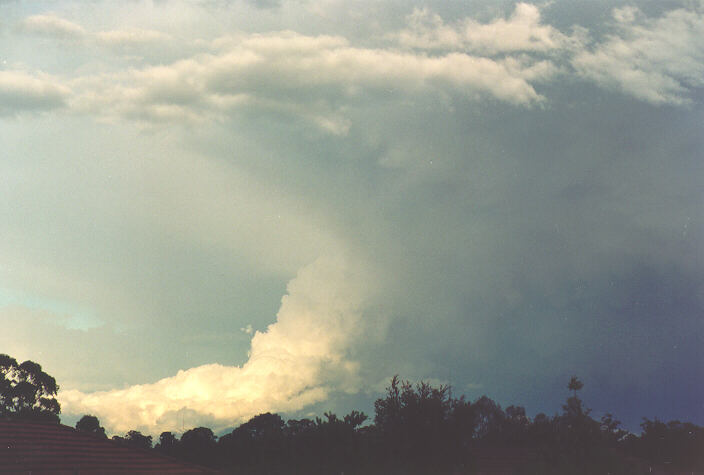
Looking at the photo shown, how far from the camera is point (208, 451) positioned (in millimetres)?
66062

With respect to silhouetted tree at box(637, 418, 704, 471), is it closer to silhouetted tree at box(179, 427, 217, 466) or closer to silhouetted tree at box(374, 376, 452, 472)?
silhouetted tree at box(374, 376, 452, 472)

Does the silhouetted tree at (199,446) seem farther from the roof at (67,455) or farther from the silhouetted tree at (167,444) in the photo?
the roof at (67,455)

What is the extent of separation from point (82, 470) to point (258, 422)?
5036cm

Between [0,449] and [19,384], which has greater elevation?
[19,384]

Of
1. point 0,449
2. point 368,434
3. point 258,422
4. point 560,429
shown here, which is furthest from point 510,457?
point 258,422

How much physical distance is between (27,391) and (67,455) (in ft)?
148

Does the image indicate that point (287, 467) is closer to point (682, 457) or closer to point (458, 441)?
point (458, 441)

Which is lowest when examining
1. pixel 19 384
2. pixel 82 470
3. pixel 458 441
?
pixel 82 470

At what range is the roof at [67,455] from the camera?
27078mm

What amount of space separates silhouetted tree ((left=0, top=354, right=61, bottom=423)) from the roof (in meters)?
40.1

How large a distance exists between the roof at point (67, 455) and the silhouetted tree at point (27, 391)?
40077 mm

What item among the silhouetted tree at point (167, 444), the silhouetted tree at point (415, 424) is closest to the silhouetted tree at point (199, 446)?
the silhouetted tree at point (167, 444)

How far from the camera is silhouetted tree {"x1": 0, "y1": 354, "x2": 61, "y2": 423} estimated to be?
2628 inches

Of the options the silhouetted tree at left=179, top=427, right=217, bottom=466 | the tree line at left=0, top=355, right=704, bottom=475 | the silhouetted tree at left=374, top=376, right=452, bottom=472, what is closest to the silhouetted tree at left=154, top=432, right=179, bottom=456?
the silhouetted tree at left=179, top=427, right=217, bottom=466
